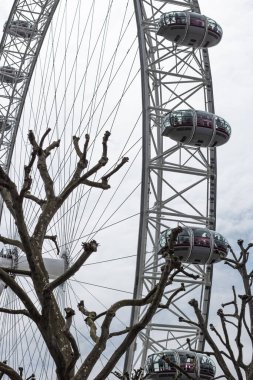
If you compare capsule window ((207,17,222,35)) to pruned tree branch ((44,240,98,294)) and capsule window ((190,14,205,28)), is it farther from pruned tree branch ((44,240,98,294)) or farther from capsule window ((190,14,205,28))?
pruned tree branch ((44,240,98,294))

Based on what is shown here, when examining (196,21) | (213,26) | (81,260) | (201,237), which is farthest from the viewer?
(213,26)

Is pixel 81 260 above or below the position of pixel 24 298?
above

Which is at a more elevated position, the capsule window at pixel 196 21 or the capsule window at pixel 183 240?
the capsule window at pixel 196 21

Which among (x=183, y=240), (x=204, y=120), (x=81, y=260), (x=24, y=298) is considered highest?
(x=204, y=120)

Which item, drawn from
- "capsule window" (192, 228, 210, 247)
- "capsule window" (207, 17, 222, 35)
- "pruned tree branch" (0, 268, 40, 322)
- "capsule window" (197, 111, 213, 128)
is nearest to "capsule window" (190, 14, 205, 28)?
"capsule window" (207, 17, 222, 35)

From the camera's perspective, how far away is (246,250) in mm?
9383

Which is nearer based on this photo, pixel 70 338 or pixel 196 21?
pixel 70 338

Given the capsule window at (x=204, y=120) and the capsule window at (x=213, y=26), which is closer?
the capsule window at (x=204, y=120)

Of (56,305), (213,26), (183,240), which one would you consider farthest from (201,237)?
(56,305)

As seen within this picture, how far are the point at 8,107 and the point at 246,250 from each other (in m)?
27.2

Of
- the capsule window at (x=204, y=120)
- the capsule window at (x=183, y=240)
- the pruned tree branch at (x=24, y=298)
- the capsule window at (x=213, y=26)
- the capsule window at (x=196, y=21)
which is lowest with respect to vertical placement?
the pruned tree branch at (x=24, y=298)

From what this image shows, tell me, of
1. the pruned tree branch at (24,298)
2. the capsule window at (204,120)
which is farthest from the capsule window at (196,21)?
the pruned tree branch at (24,298)

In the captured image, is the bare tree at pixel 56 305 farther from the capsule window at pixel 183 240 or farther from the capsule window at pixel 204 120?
the capsule window at pixel 204 120

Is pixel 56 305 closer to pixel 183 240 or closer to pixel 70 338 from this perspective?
pixel 70 338
